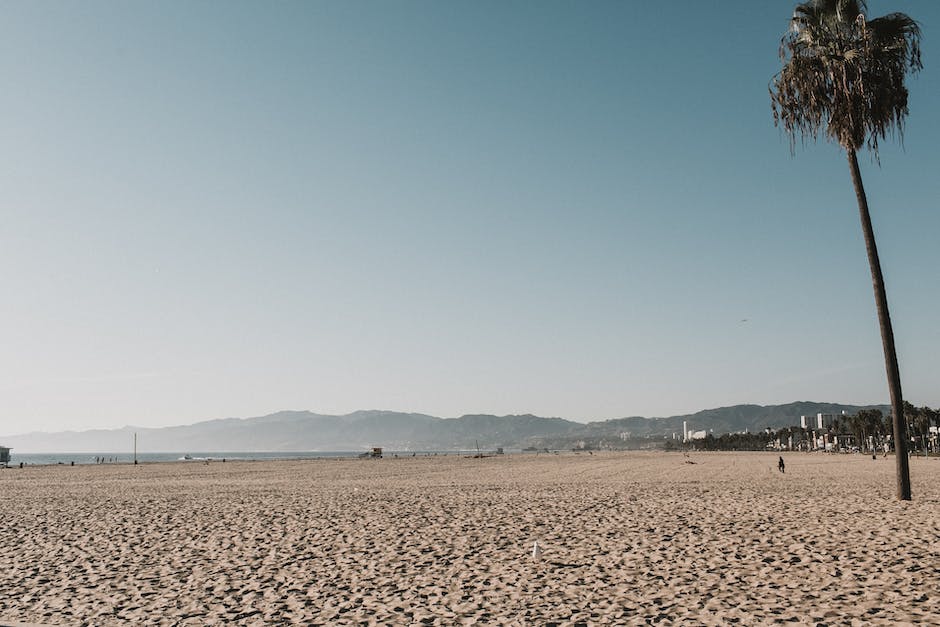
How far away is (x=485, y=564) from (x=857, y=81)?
17.7 metres

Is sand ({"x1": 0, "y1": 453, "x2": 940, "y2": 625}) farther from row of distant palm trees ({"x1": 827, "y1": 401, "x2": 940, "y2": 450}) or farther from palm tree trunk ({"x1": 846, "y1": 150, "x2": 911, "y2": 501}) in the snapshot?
row of distant palm trees ({"x1": 827, "y1": 401, "x2": 940, "y2": 450})

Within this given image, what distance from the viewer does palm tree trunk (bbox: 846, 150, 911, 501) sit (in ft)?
63.8

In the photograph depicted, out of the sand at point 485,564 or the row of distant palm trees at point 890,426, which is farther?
the row of distant palm trees at point 890,426

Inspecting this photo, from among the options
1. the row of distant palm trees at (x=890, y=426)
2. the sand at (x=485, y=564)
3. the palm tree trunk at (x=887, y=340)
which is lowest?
the row of distant palm trees at (x=890, y=426)

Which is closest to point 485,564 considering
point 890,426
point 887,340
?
point 887,340

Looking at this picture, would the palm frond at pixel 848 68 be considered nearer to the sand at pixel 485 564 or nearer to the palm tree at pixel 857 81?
the palm tree at pixel 857 81

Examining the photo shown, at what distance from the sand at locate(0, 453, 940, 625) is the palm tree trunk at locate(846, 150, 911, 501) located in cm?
109

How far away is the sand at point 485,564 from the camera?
8734 millimetres

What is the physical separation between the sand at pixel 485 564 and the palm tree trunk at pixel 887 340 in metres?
1.09

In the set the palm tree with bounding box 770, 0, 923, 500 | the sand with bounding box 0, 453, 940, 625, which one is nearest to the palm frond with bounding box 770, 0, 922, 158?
the palm tree with bounding box 770, 0, 923, 500

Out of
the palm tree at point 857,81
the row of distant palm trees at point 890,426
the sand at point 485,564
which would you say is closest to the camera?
the sand at point 485,564

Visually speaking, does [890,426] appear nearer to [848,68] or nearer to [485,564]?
[848,68]

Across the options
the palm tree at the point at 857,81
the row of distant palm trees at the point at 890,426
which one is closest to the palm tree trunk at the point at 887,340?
the palm tree at the point at 857,81

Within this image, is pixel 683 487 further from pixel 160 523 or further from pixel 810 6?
pixel 160 523
